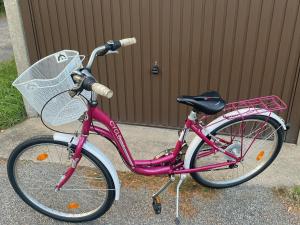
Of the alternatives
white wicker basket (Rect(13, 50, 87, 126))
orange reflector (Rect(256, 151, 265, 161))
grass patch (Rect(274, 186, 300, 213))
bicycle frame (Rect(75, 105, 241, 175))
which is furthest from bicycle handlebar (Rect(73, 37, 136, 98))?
grass patch (Rect(274, 186, 300, 213))

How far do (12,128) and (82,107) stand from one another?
214 centimetres

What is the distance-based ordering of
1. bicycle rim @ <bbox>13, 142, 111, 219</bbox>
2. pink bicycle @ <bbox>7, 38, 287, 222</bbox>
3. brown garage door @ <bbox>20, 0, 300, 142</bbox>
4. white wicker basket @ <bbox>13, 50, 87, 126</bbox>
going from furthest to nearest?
brown garage door @ <bbox>20, 0, 300, 142</bbox>, bicycle rim @ <bbox>13, 142, 111, 219</bbox>, pink bicycle @ <bbox>7, 38, 287, 222</bbox>, white wicker basket @ <bbox>13, 50, 87, 126</bbox>

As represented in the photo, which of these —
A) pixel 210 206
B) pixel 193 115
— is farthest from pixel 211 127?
pixel 210 206

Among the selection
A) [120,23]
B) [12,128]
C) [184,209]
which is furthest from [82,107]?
[12,128]

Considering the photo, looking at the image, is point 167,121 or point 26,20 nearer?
point 26,20

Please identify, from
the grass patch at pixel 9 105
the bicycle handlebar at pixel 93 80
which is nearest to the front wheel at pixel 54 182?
the bicycle handlebar at pixel 93 80

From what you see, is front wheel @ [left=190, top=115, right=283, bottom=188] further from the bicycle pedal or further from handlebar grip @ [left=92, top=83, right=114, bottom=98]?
handlebar grip @ [left=92, top=83, right=114, bottom=98]

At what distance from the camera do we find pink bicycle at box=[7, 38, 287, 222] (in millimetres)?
2291

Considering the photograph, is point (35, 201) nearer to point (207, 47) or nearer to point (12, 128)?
point (12, 128)

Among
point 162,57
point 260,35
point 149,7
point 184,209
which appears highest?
point 149,7

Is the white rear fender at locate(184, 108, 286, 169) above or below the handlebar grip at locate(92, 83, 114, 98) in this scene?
below

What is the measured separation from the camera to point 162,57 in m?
3.53

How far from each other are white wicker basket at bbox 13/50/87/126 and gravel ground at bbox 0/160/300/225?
41.3 inches

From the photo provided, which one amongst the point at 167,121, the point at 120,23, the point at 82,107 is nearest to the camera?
the point at 82,107
